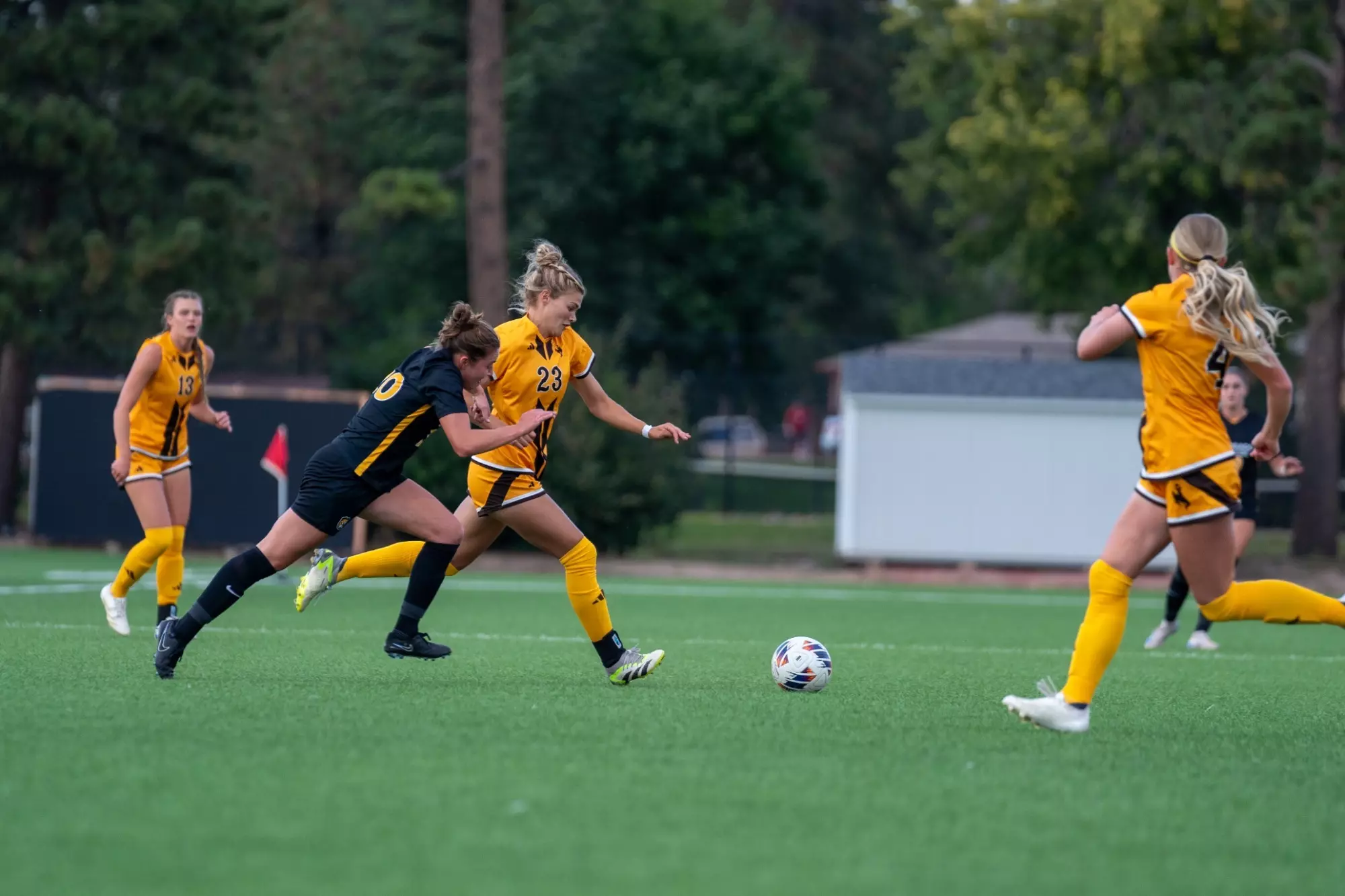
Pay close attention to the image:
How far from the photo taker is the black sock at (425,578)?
8344mm

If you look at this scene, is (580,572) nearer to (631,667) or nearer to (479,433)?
(631,667)

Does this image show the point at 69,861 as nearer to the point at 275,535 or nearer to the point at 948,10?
the point at 275,535

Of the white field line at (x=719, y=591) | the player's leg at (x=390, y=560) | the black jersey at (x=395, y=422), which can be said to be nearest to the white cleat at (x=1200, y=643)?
the white field line at (x=719, y=591)

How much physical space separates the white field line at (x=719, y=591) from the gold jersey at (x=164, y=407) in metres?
6.26

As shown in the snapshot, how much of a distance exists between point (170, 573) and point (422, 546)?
8.79ft

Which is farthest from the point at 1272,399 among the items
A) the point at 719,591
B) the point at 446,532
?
the point at 719,591

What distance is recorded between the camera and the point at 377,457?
7.83 metres

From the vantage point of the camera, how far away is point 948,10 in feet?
85.4

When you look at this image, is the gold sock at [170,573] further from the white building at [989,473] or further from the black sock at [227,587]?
the white building at [989,473]

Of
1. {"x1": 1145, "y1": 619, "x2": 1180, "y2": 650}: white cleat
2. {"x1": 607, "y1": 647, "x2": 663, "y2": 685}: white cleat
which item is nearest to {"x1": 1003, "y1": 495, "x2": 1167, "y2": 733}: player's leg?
{"x1": 607, "y1": 647, "x2": 663, "y2": 685}: white cleat

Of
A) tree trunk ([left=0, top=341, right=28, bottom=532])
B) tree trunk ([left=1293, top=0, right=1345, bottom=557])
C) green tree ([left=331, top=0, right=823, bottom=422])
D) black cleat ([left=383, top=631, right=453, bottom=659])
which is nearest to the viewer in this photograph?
black cleat ([left=383, top=631, right=453, bottom=659])

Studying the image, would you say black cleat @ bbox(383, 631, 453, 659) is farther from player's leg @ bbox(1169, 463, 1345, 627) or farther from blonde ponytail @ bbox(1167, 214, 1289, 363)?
blonde ponytail @ bbox(1167, 214, 1289, 363)

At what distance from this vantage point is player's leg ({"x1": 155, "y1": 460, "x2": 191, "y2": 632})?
1034 centimetres

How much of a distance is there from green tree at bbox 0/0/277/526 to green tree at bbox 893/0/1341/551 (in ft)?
38.0
